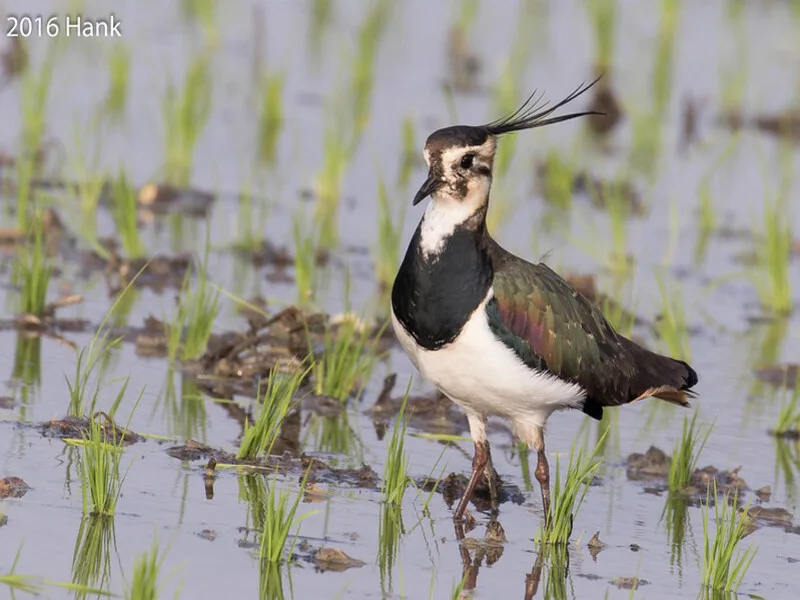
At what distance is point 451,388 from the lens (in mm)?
5996

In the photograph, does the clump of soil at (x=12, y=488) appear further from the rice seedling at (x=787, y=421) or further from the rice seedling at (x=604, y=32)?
the rice seedling at (x=604, y=32)

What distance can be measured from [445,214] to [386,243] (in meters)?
2.81

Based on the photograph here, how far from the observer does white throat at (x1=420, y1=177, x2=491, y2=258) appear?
6039mm

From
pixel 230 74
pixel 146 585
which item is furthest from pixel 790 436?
pixel 230 74

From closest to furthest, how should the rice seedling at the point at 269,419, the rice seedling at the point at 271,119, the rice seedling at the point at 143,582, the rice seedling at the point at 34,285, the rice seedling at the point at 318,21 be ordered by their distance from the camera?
the rice seedling at the point at 143,582, the rice seedling at the point at 269,419, the rice seedling at the point at 34,285, the rice seedling at the point at 271,119, the rice seedling at the point at 318,21

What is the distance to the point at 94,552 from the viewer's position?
523 centimetres

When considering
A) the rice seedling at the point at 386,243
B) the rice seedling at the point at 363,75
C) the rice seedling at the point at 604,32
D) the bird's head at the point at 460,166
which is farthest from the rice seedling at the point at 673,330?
the rice seedling at the point at 604,32

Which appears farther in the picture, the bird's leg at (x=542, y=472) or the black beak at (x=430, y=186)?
the bird's leg at (x=542, y=472)

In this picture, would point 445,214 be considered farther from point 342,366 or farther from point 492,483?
point 342,366

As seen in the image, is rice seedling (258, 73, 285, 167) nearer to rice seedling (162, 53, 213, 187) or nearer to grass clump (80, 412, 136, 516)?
rice seedling (162, 53, 213, 187)

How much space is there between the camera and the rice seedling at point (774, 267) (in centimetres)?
916

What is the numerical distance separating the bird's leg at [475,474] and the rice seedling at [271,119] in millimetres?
5625

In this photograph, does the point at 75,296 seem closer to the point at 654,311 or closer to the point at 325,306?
the point at 325,306

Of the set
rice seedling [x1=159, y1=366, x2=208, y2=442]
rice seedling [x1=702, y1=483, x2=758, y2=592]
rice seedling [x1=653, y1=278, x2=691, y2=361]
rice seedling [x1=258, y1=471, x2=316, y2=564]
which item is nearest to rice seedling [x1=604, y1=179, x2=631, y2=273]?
rice seedling [x1=653, y1=278, x2=691, y2=361]
